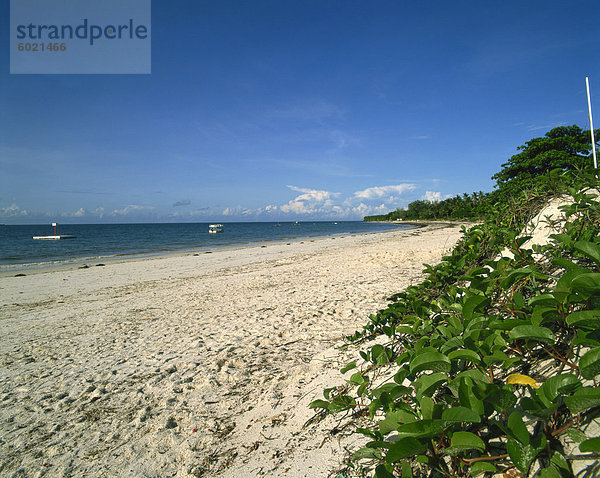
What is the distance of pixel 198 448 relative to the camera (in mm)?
2129

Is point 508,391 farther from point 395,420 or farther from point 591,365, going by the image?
point 395,420

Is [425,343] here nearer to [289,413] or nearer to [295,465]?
[295,465]

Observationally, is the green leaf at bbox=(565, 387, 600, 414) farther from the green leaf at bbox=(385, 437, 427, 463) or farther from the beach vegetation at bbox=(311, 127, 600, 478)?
the green leaf at bbox=(385, 437, 427, 463)

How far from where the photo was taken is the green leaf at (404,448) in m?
0.91

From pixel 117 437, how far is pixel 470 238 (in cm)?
384

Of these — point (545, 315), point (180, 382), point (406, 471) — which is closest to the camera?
point (406, 471)

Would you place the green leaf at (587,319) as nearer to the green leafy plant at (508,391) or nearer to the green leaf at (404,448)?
the green leafy plant at (508,391)

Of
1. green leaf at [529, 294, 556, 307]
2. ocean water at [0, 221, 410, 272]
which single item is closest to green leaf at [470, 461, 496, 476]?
green leaf at [529, 294, 556, 307]

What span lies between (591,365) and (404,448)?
580 millimetres

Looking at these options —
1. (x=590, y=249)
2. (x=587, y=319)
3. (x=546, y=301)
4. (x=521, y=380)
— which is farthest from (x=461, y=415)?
(x=590, y=249)

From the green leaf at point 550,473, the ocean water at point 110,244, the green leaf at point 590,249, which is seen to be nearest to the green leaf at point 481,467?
the green leaf at point 550,473

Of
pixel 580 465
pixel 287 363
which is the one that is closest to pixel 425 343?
pixel 580 465

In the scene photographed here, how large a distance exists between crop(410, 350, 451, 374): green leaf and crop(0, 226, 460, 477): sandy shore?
0.88 meters

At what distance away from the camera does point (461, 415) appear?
888 millimetres
